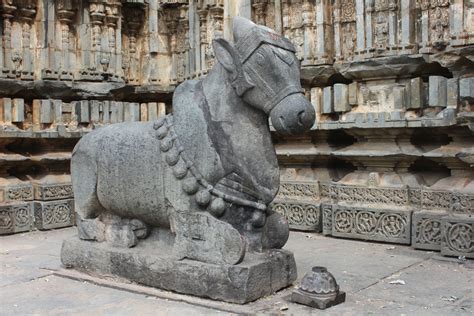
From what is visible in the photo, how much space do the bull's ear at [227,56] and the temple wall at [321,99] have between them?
3.16 metres

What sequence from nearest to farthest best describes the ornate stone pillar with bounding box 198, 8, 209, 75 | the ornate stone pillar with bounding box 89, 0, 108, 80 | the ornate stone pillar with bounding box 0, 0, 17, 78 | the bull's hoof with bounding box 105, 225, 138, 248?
1. the bull's hoof with bounding box 105, 225, 138, 248
2. the ornate stone pillar with bounding box 0, 0, 17, 78
3. the ornate stone pillar with bounding box 89, 0, 108, 80
4. the ornate stone pillar with bounding box 198, 8, 209, 75

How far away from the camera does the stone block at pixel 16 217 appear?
8.26 meters

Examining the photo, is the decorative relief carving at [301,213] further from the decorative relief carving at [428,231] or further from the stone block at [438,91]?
the stone block at [438,91]

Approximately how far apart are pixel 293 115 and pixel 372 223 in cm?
340

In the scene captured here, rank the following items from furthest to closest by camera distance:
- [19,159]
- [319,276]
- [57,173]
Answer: [57,173] → [19,159] → [319,276]

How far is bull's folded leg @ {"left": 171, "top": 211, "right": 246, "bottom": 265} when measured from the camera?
4.51m

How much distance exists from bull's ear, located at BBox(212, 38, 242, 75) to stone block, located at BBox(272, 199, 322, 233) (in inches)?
151

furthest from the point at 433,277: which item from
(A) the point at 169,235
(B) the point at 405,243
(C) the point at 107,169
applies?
(C) the point at 107,169

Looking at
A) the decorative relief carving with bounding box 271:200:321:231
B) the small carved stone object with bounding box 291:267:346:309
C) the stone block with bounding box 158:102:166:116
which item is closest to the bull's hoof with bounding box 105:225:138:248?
the small carved stone object with bounding box 291:267:346:309

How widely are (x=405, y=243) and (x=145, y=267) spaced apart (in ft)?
11.7

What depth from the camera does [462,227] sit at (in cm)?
621

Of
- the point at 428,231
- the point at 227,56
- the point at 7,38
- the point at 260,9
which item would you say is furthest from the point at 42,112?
the point at 428,231

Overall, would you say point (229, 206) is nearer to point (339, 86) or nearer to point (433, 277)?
point (433, 277)

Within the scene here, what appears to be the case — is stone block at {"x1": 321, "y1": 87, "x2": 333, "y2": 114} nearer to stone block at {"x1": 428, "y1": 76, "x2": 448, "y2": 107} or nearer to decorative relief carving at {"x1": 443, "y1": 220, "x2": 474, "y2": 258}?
stone block at {"x1": 428, "y1": 76, "x2": 448, "y2": 107}
